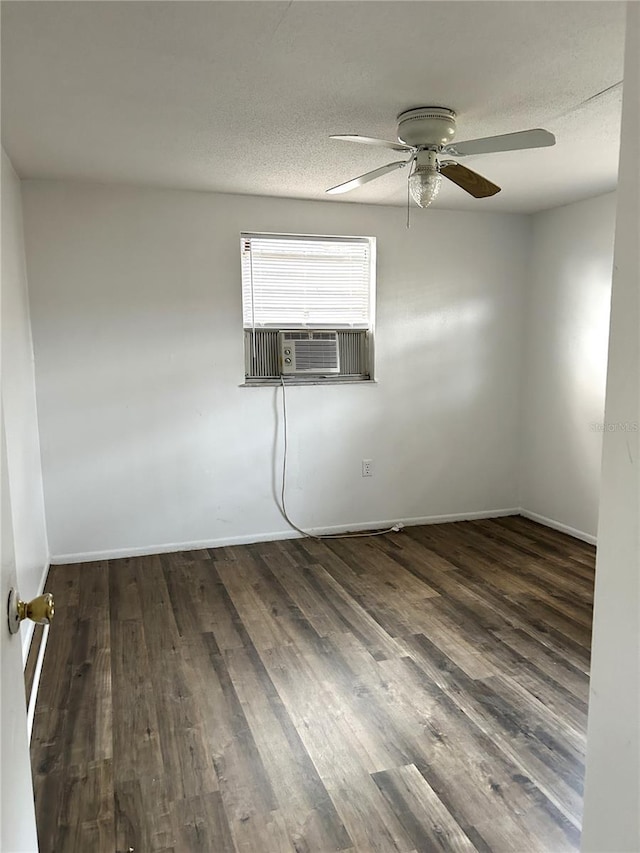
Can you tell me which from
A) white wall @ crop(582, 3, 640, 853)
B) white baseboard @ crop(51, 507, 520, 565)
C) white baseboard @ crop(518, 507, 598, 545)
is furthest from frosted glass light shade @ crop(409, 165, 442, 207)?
white baseboard @ crop(518, 507, 598, 545)

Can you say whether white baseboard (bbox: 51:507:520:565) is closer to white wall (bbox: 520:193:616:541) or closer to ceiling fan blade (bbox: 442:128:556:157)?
white wall (bbox: 520:193:616:541)

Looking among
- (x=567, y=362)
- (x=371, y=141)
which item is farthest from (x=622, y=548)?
(x=567, y=362)

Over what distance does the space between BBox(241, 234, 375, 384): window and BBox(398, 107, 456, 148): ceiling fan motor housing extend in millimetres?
1672

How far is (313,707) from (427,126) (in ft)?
7.62

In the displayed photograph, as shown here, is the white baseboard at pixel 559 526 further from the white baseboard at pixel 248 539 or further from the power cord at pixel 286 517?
the power cord at pixel 286 517

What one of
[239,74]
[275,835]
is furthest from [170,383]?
[275,835]

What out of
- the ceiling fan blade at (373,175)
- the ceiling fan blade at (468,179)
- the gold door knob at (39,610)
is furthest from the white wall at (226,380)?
the gold door knob at (39,610)

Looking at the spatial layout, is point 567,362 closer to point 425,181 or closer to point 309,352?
point 309,352

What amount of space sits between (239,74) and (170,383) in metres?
2.17

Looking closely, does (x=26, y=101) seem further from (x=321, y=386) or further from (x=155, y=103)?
(x=321, y=386)

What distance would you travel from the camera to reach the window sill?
410 cm

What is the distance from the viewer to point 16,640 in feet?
3.60

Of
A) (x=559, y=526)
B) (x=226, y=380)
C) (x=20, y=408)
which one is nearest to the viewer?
(x=20, y=408)

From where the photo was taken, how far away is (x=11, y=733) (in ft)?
3.41
